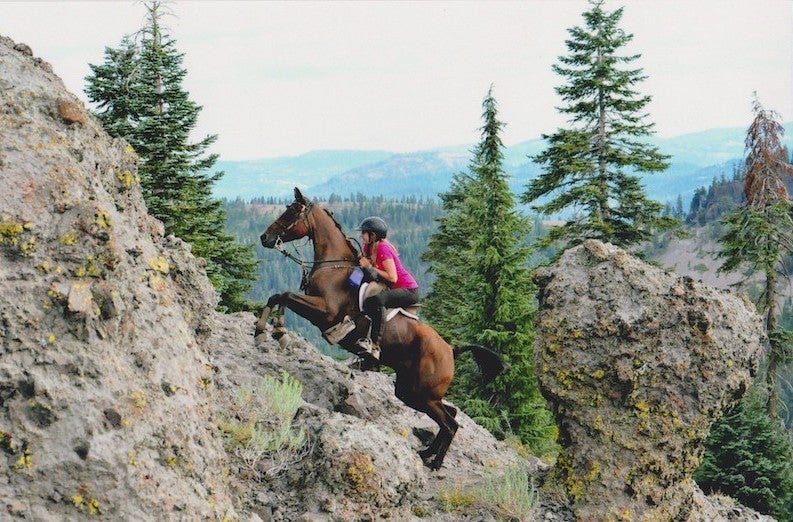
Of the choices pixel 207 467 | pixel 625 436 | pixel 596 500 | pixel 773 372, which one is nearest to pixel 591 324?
pixel 625 436

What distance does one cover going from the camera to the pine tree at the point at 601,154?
30016 millimetres

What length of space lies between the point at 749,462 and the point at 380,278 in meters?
16.8

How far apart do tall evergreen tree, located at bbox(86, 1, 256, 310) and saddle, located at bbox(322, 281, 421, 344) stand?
47.3 feet

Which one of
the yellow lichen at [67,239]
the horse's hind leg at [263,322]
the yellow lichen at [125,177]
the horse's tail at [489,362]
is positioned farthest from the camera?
the horse's tail at [489,362]

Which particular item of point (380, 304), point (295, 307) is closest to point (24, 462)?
point (295, 307)

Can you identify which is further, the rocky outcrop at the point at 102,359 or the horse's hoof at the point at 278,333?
the horse's hoof at the point at 278,333

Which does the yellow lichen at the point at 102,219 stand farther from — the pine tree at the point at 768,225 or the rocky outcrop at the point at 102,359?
the pine tree at the point at 768,225

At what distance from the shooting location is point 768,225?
29.4 metres

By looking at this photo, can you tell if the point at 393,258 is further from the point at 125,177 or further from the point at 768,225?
the point at 768,225

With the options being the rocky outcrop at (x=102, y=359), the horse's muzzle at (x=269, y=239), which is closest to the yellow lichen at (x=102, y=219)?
the rocky outcrop at (x=102, y=359)

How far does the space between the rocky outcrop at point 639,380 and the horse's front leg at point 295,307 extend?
150 inches

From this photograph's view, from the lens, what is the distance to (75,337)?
19.4 feet

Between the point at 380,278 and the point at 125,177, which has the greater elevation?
the point at 125,177

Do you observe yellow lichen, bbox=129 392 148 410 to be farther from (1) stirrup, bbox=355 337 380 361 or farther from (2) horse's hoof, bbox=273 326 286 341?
(1) stirrup, bbox=355 337 380 361
